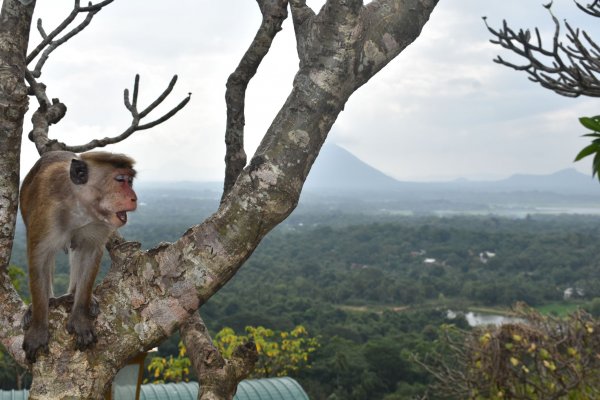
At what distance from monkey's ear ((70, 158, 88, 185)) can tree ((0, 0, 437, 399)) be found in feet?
0.67

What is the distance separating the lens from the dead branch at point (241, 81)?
9.16ft

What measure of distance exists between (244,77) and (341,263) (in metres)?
74.3

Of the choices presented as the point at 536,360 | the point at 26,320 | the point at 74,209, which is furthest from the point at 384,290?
the point at 26,320

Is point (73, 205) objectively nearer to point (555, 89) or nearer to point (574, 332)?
point (555, 89)

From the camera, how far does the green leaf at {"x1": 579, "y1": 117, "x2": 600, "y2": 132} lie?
3.57 m

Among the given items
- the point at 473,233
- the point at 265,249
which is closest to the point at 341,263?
the point at 265,249

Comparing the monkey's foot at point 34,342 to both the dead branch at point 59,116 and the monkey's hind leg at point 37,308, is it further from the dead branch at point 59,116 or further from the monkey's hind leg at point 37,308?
the dead branch at point 59,116

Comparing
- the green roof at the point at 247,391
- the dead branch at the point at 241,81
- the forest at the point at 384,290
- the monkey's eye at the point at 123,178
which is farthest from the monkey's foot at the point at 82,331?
the green roof at the point at 247,391

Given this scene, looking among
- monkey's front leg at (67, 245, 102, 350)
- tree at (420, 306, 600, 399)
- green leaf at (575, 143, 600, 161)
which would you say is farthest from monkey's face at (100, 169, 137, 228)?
tree at (420, 306, 600, 399)

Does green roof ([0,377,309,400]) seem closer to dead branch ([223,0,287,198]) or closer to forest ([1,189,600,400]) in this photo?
forest ([1,189,600,400])

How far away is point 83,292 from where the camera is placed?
2594mm

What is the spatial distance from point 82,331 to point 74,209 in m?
0.78

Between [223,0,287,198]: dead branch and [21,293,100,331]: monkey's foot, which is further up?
[223,0,287,198]: dead branch

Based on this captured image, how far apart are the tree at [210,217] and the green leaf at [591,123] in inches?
62.7
